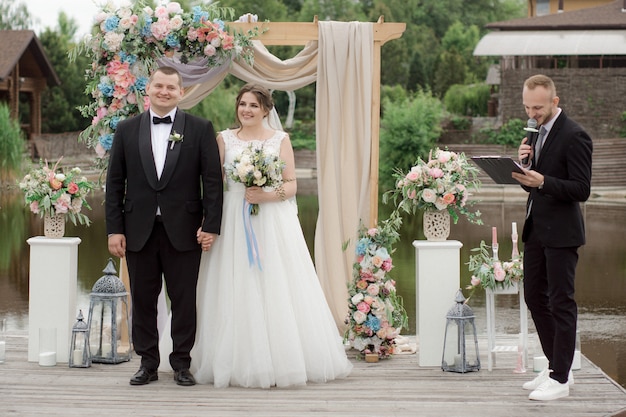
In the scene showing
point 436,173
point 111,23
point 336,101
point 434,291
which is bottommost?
point 434,291

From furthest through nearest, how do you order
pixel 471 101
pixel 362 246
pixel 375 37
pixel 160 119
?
pixel 471 101
pixel 375 37
pixel 362 246
pixel 160 119

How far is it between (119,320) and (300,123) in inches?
1364

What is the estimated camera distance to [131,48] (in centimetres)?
742

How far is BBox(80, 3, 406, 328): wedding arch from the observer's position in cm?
783

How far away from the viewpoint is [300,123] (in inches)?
1629

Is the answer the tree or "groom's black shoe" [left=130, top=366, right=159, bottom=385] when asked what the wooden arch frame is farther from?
the tree

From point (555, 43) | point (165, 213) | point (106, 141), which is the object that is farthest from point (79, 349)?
point (555, 43)

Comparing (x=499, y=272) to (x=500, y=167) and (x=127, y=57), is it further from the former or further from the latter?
(x=127, y=57)

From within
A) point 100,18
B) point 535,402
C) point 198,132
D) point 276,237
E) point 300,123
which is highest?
point 300,123

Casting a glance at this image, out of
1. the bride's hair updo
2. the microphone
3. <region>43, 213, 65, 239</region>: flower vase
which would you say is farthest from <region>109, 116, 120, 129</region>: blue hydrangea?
the microphone

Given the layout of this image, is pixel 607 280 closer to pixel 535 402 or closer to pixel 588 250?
pixel 588 250

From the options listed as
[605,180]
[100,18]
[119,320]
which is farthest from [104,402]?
[605,180]

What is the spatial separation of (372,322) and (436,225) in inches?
30.3

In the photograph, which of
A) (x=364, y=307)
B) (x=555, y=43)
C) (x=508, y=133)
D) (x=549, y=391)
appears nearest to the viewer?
(x=549, y=391)
